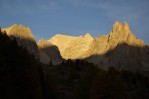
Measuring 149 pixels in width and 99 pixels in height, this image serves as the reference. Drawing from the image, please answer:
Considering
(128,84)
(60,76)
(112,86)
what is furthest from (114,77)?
(60,76)

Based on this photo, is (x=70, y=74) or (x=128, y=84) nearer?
(x=128, y=84)

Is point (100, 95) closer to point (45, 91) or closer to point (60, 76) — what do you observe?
point (45, 91)

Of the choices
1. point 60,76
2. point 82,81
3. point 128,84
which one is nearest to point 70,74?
point 60,76

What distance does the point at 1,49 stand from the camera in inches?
2077

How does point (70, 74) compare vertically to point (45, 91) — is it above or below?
above

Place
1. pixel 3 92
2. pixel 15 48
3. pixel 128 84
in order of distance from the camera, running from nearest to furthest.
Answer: pixel 3 92, pixel 15 48, pixel 128 84

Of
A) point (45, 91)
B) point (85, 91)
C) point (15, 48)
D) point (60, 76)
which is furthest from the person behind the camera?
point (60, 76)

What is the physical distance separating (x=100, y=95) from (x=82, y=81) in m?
15.7

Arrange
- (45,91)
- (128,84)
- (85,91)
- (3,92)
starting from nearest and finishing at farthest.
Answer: (3,92) → (85,91) → (45,91) → (128,84)

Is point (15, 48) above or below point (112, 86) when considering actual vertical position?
above

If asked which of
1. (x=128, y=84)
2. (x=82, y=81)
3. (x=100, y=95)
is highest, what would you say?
(x=128, y=84)

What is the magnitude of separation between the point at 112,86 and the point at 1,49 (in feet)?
51.7

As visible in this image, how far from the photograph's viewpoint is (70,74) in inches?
7151

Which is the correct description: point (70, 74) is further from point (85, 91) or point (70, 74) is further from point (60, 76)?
point (85, 91)
